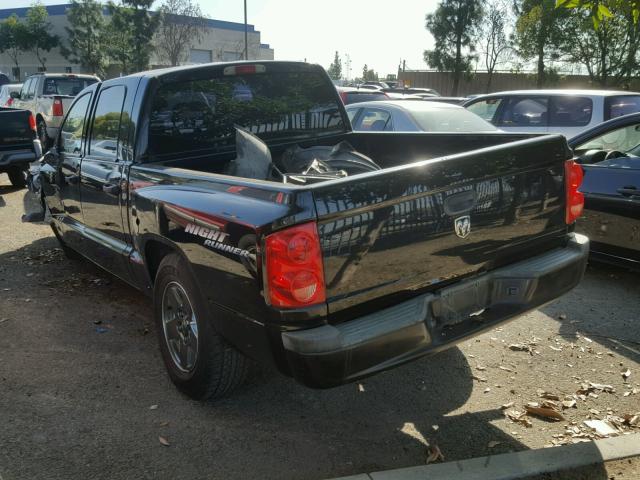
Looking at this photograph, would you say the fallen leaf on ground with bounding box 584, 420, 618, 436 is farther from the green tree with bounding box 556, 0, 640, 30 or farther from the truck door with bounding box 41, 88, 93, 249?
the truck door with bounding box 41, 88, 93, 249

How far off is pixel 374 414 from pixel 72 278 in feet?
12.4

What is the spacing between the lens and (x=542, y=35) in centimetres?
2933

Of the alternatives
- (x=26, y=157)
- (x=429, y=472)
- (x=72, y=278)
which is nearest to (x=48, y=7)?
(x=26, y=157)

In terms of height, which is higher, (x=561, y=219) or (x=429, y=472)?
(x=561, y=219)

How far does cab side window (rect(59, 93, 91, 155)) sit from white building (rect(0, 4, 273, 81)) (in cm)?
5025

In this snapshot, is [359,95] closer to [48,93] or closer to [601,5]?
[48,93]

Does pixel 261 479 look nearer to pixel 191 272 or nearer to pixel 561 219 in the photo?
pixel 191 272

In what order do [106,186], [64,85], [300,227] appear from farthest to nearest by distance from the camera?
[64,85] < [106,186] < [300,227]

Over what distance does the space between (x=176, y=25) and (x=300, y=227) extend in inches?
1967

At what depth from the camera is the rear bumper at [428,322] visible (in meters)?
2.65

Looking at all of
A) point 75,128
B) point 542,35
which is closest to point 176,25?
point 542,35

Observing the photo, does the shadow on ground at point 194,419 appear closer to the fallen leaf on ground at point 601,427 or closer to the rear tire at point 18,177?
the fallen leaf on ground at point 601,427

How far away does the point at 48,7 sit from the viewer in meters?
64.1

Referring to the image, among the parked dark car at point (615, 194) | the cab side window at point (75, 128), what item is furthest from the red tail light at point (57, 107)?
the parked dark car at point (615, 194)
